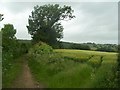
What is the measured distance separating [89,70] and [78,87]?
4.76m

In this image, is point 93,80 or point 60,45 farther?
point 60,45

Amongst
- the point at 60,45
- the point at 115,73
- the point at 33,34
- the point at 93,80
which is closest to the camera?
the point at 115,73

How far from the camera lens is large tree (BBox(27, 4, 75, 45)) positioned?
7964cm

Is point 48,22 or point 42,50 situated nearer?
point 42,50

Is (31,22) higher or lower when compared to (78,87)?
higher

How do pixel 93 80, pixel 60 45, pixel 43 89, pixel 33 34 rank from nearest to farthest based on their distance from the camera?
pixel 93 80 < pixel 43 89 < pixel 60 45 < pixel 33 34

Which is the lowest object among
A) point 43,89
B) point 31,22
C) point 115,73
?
point 43,89

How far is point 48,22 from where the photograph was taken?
8038 centimetres

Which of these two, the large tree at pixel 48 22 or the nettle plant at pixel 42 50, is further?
the large tree at pixel 48 22

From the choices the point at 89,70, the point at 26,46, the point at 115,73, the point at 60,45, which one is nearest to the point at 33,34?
the point at 26,46

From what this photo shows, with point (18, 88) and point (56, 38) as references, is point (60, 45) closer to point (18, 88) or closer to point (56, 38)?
point (56, 38)

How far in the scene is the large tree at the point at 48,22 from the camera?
79644 millimetres

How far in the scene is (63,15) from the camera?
8212 centimetres

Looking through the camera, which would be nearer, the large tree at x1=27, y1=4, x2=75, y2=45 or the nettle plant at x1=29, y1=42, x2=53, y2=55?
the nettle plant at x1=29, y1=42, x2=53, y2=55
